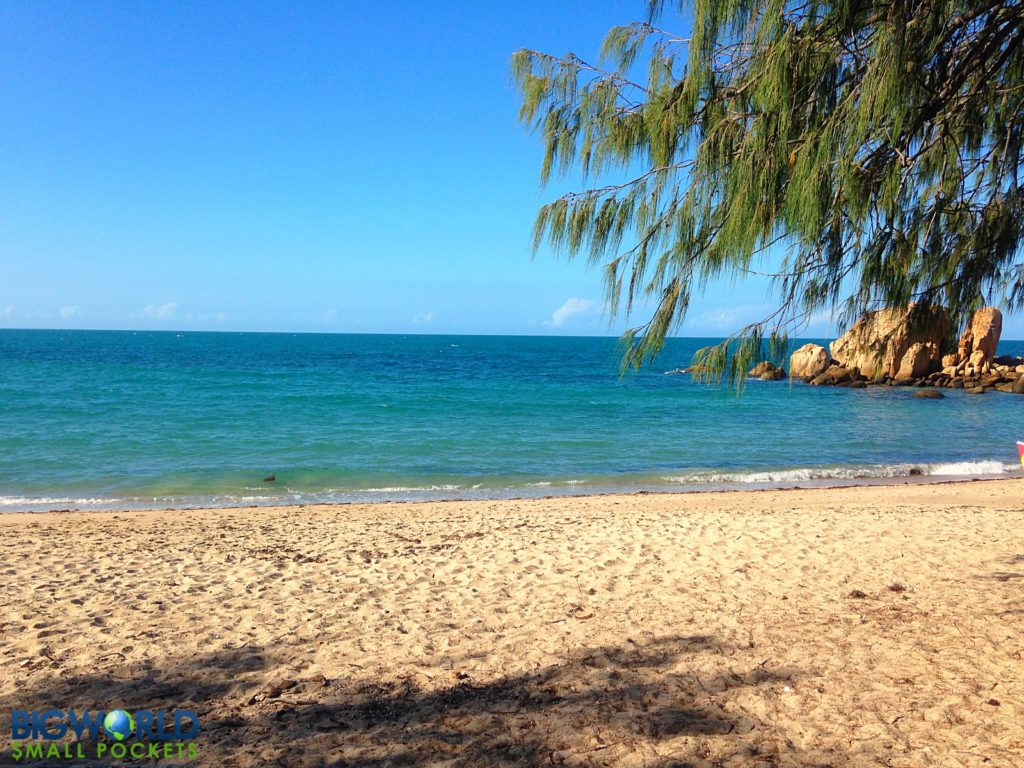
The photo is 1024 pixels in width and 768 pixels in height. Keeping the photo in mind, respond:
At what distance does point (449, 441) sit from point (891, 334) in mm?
16267

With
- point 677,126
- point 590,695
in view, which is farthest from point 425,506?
point 677,126

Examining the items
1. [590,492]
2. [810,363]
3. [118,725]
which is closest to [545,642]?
[118,725]

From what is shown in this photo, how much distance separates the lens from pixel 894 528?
28.1ft

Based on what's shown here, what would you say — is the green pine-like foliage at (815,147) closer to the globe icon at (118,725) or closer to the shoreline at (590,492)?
the globe icon at (118,725)

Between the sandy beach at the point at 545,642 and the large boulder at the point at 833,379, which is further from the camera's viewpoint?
the large boulder at the point at 833,379

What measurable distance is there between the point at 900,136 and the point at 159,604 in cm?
624

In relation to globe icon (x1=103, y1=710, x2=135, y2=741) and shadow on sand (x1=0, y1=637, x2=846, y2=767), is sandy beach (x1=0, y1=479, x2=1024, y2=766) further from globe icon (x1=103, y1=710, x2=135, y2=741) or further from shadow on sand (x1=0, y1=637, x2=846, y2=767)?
globe icon (x1=103, y1=710, x2=135, y2=741)

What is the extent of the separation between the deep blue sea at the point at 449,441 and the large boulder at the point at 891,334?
137 cm

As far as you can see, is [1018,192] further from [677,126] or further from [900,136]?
[677,126]

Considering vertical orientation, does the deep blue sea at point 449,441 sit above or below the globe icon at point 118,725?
below

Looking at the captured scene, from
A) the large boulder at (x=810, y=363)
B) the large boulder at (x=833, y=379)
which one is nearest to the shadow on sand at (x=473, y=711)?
the large boulder at (x=833, y=379)

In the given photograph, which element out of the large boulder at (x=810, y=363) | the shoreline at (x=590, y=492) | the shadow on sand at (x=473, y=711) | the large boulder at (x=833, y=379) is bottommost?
the shoreline at (x=590, y=492)

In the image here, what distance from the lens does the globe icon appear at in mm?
3531

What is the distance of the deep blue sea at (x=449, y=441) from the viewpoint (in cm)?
1427
